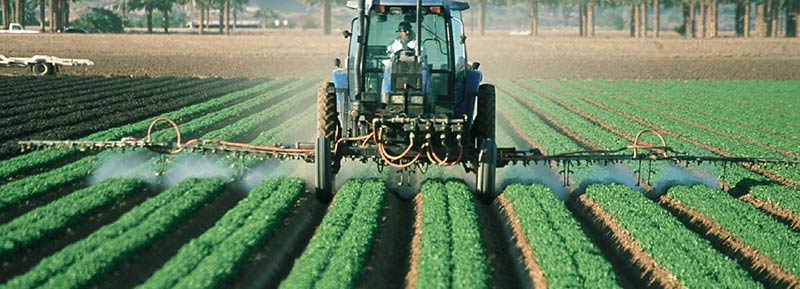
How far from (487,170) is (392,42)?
228 centimetres

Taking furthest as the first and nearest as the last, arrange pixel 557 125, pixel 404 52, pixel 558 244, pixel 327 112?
1. pixel 557 125
2. pixel 327 112
3. pixel 404 52
4. pixel 558 244

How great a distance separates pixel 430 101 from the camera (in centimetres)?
1457

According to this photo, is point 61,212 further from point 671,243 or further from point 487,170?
point 671,243

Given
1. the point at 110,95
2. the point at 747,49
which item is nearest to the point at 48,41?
the point at 110,95

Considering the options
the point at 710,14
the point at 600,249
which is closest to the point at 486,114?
the point at 600,249

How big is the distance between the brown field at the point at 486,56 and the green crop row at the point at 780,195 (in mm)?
33453

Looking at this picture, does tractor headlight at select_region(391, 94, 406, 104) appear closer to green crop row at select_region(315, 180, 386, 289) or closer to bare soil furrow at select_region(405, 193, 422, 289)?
green crop row at select_region(315, 180, 386, 289)

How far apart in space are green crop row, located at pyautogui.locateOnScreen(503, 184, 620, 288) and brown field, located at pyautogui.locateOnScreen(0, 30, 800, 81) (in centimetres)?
3454

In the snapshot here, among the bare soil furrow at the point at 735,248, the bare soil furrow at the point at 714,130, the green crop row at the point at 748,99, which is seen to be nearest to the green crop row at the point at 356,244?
the bare soil furrow at the point at 735,248

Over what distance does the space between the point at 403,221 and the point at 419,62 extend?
213 cm

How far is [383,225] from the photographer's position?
13.2 meters

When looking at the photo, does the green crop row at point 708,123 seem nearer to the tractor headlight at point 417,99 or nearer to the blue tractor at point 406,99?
the blue tractor at point 406,99

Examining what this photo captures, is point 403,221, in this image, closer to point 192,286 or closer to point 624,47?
point 192,286

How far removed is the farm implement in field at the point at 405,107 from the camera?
14.4 meters
